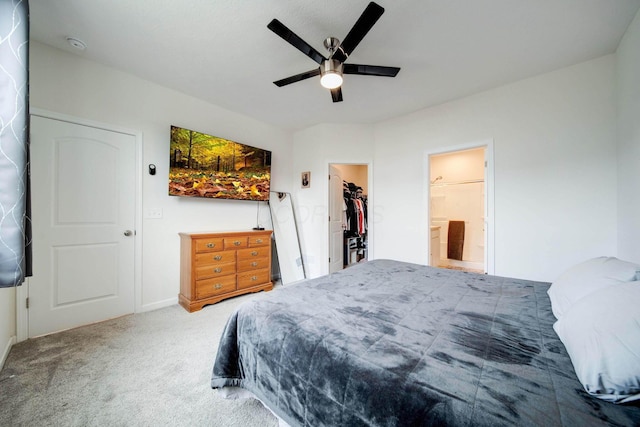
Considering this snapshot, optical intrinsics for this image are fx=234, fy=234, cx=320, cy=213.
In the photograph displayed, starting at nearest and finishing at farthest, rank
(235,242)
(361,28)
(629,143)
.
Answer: (361,28)
(629,143)
(235,242)

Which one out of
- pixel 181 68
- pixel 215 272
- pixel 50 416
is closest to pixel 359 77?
pixel 181 68

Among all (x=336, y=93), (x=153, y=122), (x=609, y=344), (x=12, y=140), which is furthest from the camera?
(x=153, y=122)

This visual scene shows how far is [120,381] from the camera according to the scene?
1.53 m

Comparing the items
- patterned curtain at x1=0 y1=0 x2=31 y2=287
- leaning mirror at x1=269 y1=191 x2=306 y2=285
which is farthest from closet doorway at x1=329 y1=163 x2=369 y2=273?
patterned curtain at x1=0 y1=0 x2=31 y2=287

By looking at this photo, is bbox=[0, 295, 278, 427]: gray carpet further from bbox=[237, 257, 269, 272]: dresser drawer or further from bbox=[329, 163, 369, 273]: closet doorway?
bbox=[329, 163, 369, 273]: closet doorway

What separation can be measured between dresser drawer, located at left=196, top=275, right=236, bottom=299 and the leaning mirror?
0.90 meters

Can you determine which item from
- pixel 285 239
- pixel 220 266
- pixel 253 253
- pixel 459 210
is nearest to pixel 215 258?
pixel 220 266

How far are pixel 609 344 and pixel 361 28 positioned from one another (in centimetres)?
187

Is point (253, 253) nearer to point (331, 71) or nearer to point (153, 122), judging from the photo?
point (153, 122)

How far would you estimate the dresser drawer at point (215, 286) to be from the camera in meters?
2.67

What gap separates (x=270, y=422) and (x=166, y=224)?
2.42 metres

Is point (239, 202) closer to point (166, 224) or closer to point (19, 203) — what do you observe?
point (166, 224)

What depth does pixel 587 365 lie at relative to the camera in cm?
66

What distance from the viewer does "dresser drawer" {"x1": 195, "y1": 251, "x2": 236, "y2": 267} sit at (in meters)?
2.67
